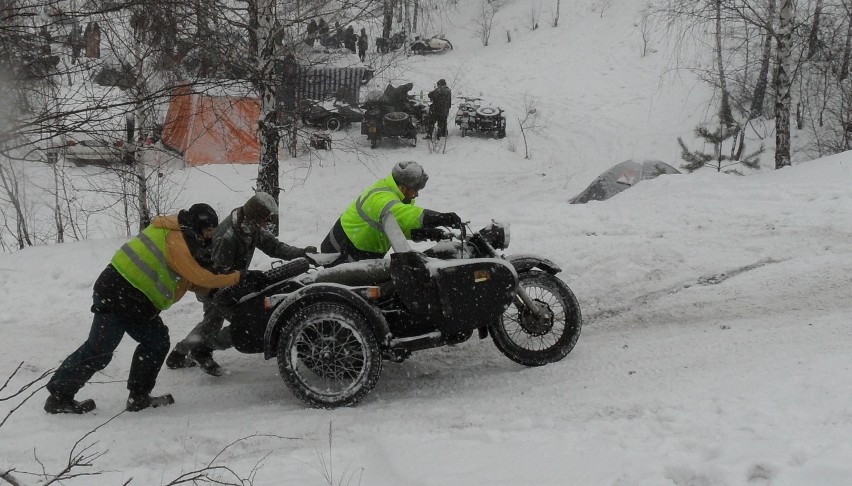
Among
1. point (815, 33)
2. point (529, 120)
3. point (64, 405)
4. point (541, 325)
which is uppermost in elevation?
point (815, 33)

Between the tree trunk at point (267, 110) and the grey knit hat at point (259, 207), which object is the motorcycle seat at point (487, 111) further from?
the grey knit hat at point (259, 207)

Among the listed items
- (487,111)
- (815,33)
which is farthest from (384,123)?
(815,33)

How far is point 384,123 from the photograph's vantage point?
18.7 metres

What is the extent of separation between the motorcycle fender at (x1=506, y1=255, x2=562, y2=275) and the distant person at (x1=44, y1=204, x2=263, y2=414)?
2101mm

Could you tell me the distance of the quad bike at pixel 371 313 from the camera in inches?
198

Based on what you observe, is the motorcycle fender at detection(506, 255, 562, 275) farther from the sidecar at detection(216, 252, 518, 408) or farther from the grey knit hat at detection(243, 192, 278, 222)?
the grey knit hat at detection(243, 192, 278, 222)

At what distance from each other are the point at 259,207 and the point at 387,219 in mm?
1018

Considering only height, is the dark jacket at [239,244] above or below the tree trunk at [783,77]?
below

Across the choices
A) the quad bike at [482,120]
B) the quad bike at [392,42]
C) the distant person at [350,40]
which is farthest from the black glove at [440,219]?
the distant person at [350,40]

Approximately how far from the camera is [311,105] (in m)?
13.5

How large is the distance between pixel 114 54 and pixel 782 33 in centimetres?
1132

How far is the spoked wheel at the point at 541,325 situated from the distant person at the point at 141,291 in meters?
2.08

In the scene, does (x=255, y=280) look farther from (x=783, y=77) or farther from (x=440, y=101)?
(x=440, y=101)

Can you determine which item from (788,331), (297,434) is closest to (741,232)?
(788,331)
